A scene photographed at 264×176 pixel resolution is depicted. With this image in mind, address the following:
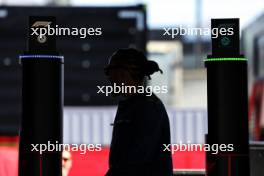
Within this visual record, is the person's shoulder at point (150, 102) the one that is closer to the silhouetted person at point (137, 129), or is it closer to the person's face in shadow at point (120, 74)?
the silhouetted person at point (137, 129)

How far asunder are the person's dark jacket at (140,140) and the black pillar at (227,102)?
40cm

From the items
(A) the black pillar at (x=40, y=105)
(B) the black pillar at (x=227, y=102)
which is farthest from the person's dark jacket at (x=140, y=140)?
(A) the black pillar at (x=40, y=105)

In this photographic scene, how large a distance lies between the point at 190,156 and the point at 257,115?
Answer: 3.75 meters

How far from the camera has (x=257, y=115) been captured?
1083cm

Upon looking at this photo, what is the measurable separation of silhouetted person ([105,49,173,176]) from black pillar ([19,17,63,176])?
0.44 meters

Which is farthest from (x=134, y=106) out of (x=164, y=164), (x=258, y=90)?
(x=258, y=90)

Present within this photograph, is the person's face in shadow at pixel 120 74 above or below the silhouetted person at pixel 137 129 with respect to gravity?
above

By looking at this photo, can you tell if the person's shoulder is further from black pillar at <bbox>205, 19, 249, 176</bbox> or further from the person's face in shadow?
black pillar at <bbox>205, 19, 249, 176</bbox>

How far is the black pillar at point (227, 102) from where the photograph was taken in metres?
4.59

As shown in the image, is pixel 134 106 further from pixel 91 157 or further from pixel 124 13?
pixel 124 13

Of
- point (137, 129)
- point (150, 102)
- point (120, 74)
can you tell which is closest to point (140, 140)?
point (137, 129)

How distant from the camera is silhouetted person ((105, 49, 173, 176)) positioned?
169 inches

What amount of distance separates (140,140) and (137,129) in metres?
0.07

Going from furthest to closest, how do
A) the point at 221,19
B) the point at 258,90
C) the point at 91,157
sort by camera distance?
1. the point at 258,90
2. the point at 91,157
3. the point at 221,19
